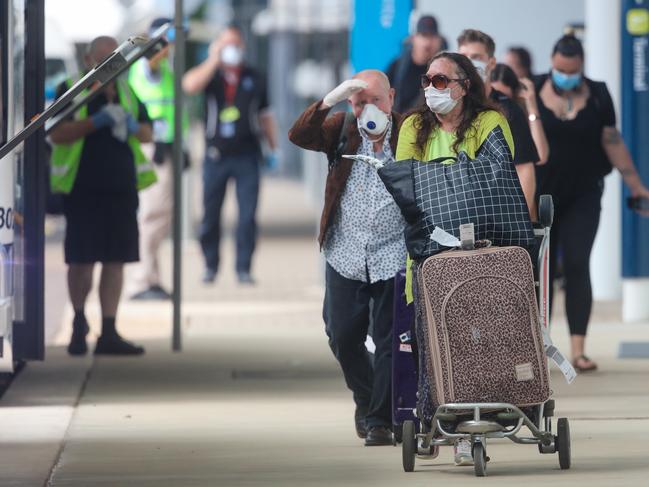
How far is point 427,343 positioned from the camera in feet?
23.5

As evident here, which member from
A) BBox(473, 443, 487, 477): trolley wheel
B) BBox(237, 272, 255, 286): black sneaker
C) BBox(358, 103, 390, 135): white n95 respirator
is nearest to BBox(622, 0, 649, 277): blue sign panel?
BBox(237, 272, 255, 286): black sneaker

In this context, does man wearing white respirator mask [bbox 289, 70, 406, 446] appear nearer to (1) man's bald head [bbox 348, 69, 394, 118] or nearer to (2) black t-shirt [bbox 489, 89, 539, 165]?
(1) man's bald head [bbox 348, 69, 394, 118]

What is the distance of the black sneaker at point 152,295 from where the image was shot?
15000mm

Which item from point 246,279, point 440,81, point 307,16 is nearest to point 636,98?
point 246,279

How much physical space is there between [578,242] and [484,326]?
Answer: 3.36 m

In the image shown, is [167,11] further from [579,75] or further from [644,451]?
[644,451]

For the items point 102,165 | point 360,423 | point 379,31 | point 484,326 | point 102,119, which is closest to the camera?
point 484,326

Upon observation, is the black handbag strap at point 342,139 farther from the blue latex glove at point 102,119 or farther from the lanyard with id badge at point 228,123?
the lanyard with id badge at point 228,123

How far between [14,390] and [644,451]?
3.60 m

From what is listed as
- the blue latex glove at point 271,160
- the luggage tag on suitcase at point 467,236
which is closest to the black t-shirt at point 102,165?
the luggage tag on suitcase at point 467,236

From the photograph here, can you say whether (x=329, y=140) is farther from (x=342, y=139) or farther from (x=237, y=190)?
(x=237, y=190)

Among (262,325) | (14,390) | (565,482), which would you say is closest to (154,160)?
(262,325)

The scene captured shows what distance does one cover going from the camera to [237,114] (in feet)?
52.9

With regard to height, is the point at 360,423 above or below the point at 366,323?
below
